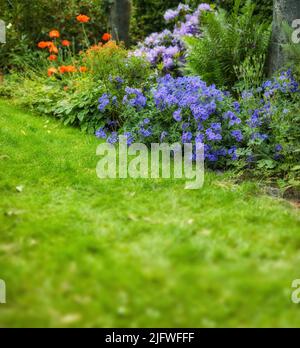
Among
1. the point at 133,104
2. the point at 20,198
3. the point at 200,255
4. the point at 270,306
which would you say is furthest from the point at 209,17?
the point at 270,306

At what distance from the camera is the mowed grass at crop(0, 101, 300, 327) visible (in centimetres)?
278

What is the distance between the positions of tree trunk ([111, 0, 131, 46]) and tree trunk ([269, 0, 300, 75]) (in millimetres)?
4280

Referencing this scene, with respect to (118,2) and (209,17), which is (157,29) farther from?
(209,17)

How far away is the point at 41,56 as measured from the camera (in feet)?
33.1

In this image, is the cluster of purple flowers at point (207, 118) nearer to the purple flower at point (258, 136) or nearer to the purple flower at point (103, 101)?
the purple flower at point (258, 136)

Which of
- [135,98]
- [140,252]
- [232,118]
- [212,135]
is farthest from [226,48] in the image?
[140,252]

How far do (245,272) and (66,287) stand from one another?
119 centimetres

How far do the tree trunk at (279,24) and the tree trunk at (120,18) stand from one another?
428 centimetres

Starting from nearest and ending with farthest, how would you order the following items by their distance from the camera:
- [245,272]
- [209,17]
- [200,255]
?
[245,272] < [200,255] < [209,17]

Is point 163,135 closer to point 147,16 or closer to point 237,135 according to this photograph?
point 237,135

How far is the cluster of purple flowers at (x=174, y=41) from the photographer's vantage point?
848cm

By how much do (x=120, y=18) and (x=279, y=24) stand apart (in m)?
4.57

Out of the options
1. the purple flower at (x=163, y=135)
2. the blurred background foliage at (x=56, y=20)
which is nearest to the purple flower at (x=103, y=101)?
the purple flower at (x=163, y=135)

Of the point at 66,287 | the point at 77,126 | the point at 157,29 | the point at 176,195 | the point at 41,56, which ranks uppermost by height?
the point at 157,29
